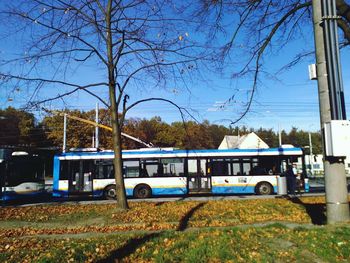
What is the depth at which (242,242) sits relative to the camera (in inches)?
265

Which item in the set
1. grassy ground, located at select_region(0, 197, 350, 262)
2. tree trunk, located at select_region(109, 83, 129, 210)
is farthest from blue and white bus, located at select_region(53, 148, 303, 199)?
grassy ground, located at select_region(0, 197, 350, 262)

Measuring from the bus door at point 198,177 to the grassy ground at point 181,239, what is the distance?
31.8 ft

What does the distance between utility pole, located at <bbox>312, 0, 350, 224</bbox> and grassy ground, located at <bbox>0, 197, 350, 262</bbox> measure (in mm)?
435

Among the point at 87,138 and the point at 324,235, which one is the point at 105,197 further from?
the point at 87,138

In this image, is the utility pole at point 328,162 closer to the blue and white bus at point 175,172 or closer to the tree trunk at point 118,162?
the tree trunk at point 118,162

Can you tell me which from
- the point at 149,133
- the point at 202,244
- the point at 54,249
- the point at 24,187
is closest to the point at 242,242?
the point at 202,244

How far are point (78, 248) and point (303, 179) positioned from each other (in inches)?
660

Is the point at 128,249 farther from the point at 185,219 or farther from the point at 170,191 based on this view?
the point at 170,191

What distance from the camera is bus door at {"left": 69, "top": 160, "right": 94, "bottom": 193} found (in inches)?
837

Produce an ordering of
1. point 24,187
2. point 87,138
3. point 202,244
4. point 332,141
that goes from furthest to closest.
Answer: point 87,138 < point 24,187 < point 332,141 < point 202,244

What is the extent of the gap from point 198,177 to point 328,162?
554 inches

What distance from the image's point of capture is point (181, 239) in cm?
723

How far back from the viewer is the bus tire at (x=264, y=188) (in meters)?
21.1

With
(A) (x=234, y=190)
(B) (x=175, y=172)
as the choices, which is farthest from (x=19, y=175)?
(A) (x=234, y=190)
